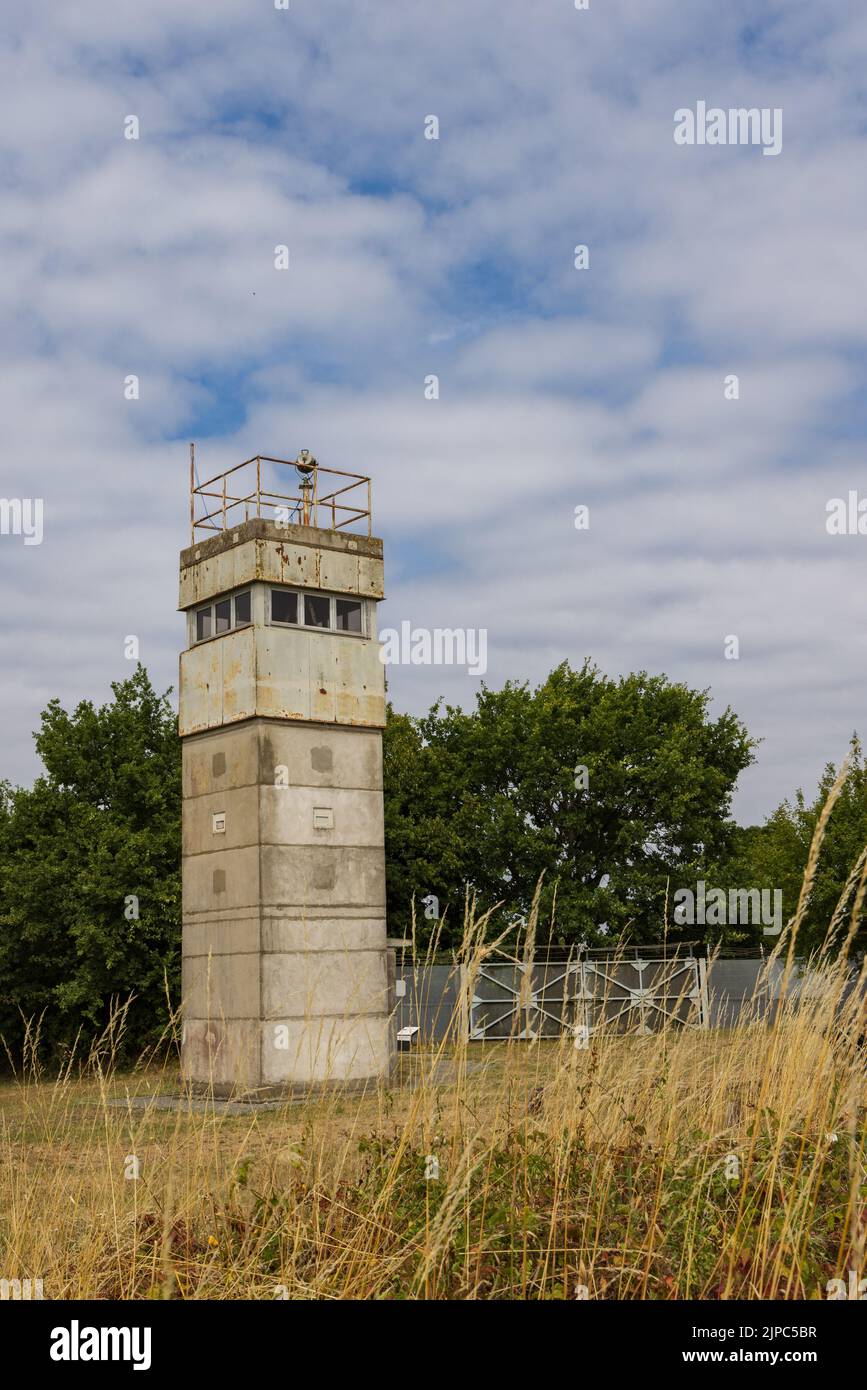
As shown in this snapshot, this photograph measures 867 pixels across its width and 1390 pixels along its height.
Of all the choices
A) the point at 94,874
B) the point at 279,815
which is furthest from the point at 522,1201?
the point at 94,874

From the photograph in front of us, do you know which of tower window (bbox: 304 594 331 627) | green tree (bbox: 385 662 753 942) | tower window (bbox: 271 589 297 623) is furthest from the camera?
green tree (bbox: 385 662 753 942)

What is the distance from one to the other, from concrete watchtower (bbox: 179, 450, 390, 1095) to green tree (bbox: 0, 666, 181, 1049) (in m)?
9.74

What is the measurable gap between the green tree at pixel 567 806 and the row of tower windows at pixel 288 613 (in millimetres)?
16200

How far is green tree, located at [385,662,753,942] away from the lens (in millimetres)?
41406

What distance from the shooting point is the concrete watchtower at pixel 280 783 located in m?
23.8

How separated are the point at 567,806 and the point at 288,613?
19888mm

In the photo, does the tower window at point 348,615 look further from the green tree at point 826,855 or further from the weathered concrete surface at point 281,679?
the green tree at point 826,855

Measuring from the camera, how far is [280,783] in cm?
2439

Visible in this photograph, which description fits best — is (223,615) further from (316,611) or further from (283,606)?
(316,611)

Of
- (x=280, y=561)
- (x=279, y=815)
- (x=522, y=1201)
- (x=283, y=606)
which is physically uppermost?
(x=280, y=561)

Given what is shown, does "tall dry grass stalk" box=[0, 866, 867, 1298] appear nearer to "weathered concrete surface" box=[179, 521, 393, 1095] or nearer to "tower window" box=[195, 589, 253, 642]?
"weathered concrete surface" box=[179, 521, 393, 1095]

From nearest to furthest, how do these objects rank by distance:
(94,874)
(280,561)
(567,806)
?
(280,561)
(94,874)
(567,806)

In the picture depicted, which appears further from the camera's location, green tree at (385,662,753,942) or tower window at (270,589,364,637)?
green tree at (385,662,753,942)

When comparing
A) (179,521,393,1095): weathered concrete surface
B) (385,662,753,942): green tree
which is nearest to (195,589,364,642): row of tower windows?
(179,521,393,1095): weathered concrete surface
